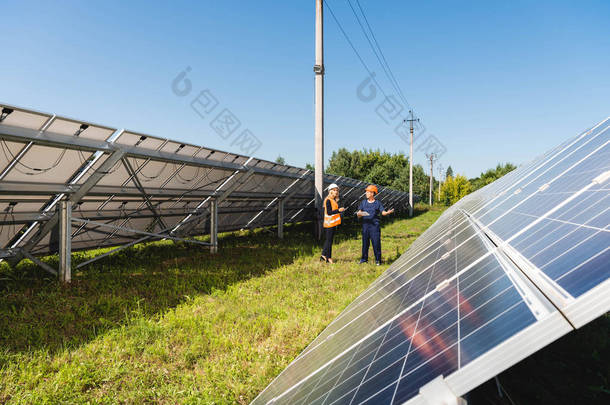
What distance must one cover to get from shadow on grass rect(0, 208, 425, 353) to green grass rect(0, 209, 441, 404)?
22 mm

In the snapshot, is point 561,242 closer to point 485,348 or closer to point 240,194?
point 485,348

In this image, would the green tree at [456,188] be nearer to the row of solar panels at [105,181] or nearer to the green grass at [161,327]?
the row of solar panels at [105,181]

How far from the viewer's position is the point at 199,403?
2891 millimetres

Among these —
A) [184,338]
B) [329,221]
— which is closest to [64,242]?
[184,338]

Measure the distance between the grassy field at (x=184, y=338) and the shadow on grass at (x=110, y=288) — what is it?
0.02m

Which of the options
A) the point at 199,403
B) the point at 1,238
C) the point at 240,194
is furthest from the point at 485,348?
the point at 240,194

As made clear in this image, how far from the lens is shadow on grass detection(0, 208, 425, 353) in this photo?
4.21 m

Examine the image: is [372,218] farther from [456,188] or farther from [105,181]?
[456,188]

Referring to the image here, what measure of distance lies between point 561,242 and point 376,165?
6036 centimetres

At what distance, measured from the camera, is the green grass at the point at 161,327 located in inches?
123

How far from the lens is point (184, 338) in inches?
161

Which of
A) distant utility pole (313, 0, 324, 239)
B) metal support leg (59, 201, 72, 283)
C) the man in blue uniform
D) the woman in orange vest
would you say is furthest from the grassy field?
distant utility pole (313, 0, 324, 239)

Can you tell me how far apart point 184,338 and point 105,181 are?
4.39 meters

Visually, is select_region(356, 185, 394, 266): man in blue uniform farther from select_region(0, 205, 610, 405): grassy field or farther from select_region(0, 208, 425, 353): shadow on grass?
select_region(0, 208, 425, 353): shadow on grass
